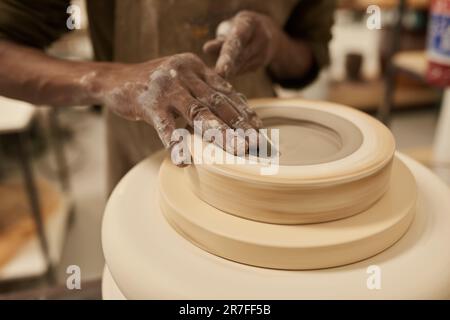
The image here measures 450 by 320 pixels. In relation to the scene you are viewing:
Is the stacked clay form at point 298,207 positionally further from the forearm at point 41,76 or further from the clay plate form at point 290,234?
the forearm at point 41,76

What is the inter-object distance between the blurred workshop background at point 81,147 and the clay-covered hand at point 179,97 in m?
0.47

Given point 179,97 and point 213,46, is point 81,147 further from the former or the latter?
point 179,97

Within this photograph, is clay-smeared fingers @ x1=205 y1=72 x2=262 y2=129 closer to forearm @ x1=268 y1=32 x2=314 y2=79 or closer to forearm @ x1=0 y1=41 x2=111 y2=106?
forearm @ x1=0 y1=41 x2=111 y2=106

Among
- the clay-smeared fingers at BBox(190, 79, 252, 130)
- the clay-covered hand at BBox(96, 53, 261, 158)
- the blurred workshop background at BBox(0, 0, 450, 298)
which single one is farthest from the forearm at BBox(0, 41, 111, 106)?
the blurred workshop background at BBox(0, 0, 450, 298)

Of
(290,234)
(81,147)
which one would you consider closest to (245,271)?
(290,234)

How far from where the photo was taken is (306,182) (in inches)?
24.6

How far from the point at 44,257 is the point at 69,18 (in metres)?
1.28

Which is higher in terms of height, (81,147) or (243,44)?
(243,44)

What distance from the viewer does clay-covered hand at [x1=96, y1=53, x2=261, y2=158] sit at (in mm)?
709

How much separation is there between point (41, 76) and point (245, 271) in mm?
572

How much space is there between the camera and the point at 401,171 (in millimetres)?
Answer: 811

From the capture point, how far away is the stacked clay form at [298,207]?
62 centimetres

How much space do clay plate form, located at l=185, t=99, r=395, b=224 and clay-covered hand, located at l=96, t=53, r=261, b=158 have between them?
47mm

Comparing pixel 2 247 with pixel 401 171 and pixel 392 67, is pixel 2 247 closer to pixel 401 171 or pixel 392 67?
pixel 401 171
